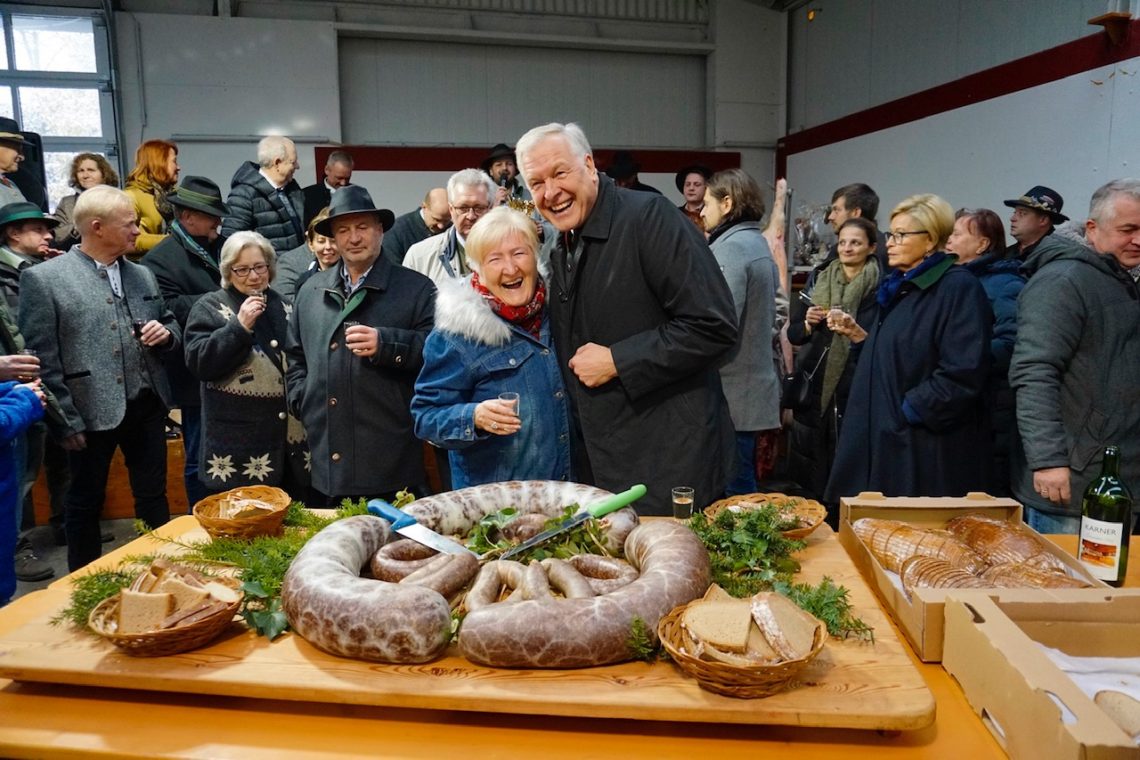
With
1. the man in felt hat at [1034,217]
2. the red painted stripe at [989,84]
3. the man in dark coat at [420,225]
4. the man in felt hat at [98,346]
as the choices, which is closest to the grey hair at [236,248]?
the man in felt hat at [98,346]

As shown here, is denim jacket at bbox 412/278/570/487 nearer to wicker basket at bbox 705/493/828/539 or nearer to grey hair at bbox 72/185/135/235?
wicker basket at bbox 705/493/828/539

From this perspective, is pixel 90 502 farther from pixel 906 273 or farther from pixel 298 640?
pixel 906 273

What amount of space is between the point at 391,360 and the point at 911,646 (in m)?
2.00

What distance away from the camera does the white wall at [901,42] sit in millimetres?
6707

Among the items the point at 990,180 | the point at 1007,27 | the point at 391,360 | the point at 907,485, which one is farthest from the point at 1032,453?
the point at 1007,27

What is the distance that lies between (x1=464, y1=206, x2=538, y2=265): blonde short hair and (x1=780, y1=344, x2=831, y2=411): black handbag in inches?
93.3

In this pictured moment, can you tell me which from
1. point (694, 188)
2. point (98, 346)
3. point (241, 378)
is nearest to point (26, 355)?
point (98, 346)

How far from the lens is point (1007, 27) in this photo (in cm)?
705

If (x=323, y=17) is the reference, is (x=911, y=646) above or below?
below

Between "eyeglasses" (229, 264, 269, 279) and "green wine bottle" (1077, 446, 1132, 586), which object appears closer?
"green wine bottle" (1077, 446, 1132, 586)

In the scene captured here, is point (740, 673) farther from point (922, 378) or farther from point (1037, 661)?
point (922, 378)

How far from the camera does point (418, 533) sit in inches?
72.6

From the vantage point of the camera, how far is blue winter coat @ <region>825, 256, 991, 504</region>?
2.97m

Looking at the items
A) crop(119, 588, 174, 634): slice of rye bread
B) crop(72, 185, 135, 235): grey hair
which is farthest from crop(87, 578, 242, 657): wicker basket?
crop(72, 185, 135, 235): grey hair
